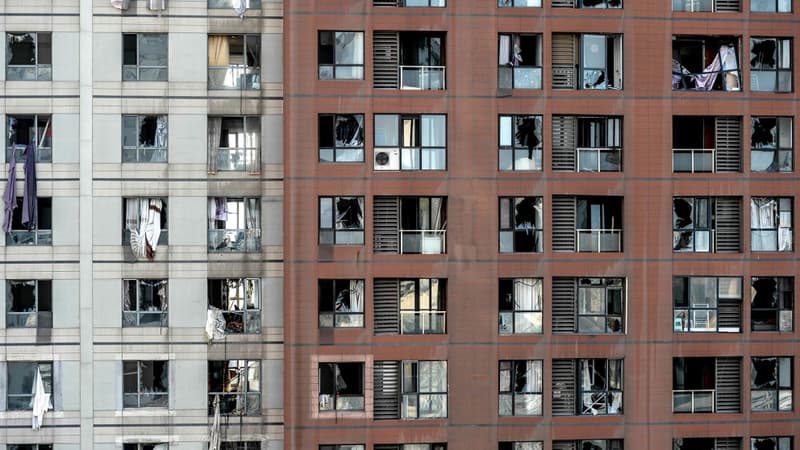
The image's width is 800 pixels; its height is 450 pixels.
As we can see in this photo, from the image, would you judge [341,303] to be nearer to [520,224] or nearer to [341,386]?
[341,386]

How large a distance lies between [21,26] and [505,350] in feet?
62.5

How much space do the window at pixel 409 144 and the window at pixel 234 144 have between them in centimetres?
425

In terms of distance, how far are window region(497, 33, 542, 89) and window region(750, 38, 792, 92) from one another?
716 cm

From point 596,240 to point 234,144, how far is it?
489 inches

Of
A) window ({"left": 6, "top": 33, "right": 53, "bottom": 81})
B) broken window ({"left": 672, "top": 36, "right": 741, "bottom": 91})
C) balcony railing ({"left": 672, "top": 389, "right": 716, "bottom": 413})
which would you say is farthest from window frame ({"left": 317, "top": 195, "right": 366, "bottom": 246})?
balcony railing ({"left": 672, "top": 389, "right": 716, "bottom": 413})

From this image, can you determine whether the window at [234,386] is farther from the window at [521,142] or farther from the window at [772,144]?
the window at [772,144]

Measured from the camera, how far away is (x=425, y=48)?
92.6 ft

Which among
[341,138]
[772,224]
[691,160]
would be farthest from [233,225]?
[772,224]

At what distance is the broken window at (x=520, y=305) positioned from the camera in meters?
28.0

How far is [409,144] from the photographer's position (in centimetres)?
2789

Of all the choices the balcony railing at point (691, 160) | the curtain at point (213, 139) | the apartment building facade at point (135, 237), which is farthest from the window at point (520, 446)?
the curtain at point (213, 139)

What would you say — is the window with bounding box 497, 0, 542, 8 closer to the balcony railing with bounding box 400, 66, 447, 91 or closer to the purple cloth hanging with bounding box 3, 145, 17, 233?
the balcony railing with bounding box 400, 66, 447, 91

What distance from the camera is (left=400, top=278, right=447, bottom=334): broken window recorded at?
28.0 metres

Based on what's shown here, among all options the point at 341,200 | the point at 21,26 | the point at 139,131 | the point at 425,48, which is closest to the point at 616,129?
the point at 425,48
